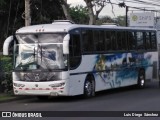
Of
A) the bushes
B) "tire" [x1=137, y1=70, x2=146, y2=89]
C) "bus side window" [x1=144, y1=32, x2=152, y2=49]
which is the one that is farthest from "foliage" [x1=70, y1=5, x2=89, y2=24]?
the bushes

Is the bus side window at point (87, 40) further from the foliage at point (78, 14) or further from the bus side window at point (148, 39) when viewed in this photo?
the foliage at point (78, 14)

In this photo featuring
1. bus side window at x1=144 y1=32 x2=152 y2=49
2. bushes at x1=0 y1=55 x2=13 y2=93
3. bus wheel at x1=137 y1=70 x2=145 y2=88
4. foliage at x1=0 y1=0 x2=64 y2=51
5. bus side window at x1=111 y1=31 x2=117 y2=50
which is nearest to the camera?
bushes at x1=0 y1=55 x2=13 y2=93

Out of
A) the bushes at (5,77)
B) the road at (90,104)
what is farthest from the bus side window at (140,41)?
the bushes at (5,77)

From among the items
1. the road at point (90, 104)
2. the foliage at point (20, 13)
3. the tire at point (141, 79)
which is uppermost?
the foliage at point (20, 13)

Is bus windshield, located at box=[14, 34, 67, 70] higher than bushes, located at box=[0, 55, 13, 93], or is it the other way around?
bus windshield, located at box=[14, 34, 67, 70]

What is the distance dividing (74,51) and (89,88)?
6.41 feet

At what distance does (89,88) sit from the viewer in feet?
72.2

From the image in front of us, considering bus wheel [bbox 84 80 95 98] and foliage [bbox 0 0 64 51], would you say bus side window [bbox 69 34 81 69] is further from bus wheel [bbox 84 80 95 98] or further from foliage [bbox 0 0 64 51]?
foliage [bbox 0 0 64 51]

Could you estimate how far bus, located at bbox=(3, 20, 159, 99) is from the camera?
2012 cm

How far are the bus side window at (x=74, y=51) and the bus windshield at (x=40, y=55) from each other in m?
0.43

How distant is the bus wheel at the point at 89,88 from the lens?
21.7 meters

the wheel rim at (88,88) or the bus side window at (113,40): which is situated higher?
the bus side window at (113,40)

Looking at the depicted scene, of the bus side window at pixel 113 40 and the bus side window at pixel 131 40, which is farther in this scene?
the bus side window at pixel 131 40

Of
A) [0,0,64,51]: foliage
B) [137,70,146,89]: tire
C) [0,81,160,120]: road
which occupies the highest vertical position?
[0,0,64,51]: foliage
